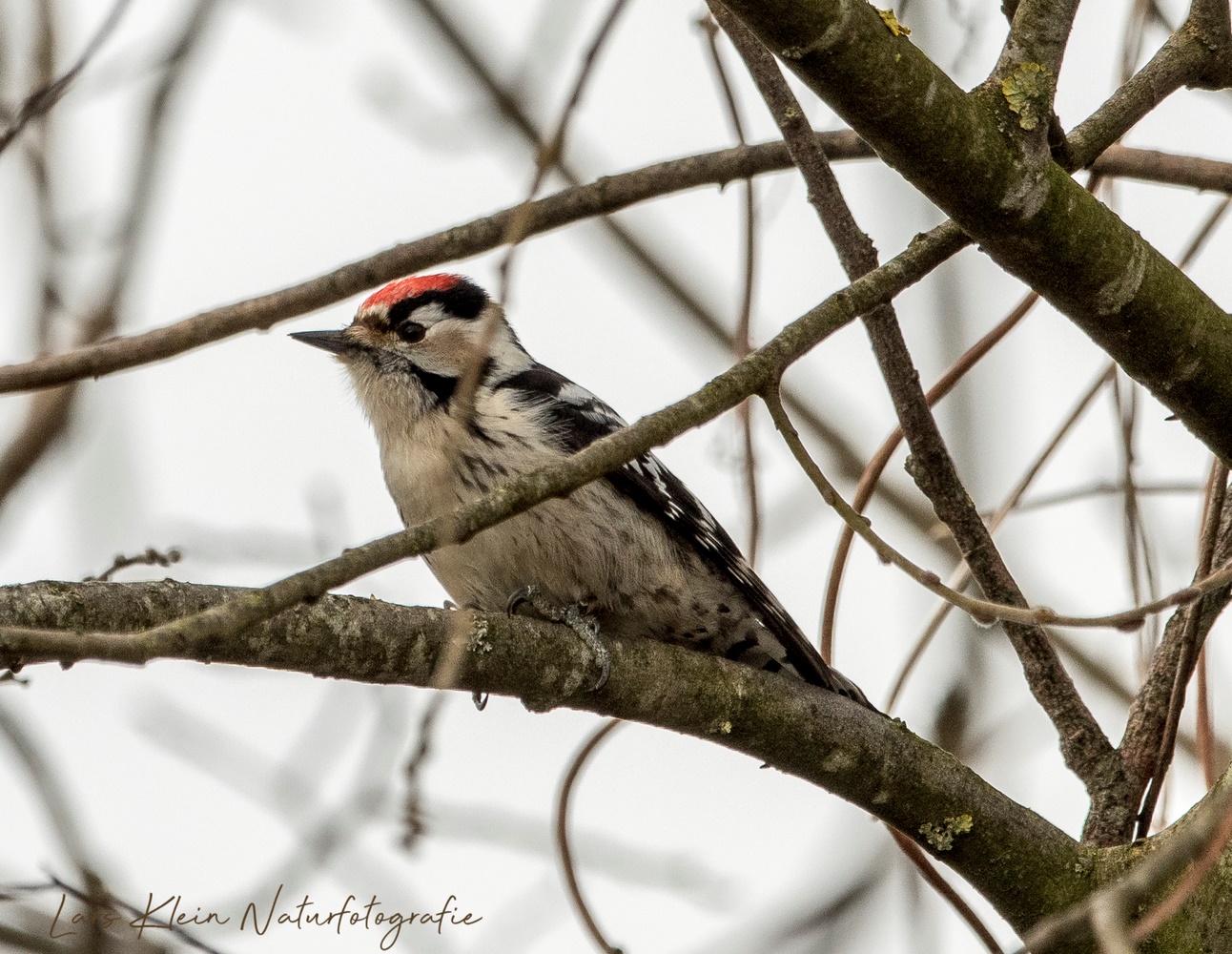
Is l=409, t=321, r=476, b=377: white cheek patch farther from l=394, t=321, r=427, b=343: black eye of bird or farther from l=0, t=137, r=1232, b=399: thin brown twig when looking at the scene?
l=0, t=137, r=1232, b=399: thin brown twig

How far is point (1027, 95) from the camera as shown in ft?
7.83

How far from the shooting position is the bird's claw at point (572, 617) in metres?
2.93

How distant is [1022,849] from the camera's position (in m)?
2.90

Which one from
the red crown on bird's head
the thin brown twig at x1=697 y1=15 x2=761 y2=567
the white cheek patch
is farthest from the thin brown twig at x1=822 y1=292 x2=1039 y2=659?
the red crown on bird's head

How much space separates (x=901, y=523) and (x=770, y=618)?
1.36 meters

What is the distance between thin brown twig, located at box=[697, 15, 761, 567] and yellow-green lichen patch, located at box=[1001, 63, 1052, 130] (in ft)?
3.97

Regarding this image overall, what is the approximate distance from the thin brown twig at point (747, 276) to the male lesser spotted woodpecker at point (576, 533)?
0.31m

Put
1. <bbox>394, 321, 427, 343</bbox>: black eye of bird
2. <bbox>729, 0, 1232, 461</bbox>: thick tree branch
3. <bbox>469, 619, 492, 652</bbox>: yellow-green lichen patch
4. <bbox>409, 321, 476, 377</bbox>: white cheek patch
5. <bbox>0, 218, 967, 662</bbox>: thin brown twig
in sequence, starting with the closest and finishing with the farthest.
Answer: <bbox>0, 218, 967, 662</bbox>: thin brown twig
<bbox>729, 0, 1232, 461</bbox>: thick tree branch
<bbox>469, 619, 492, 652</bbox>: yellow-green lichen patch
<bbox>409, 321, 476, 377</bbox>: white cheek patch
<bbox>394, 321, 427, 343</bbox>: black eye of bird

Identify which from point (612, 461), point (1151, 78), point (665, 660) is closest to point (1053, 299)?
point (1151, 78)

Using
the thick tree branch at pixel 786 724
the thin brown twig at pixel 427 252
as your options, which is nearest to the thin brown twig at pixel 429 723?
the thick tree branch at pixel 786 724

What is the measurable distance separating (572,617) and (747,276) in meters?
1.02

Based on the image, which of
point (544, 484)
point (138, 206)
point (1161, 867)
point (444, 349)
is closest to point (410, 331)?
point (444, 349)

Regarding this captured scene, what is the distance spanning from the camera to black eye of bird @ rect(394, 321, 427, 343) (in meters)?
4.98

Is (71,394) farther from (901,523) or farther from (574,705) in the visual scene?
(901,523)
